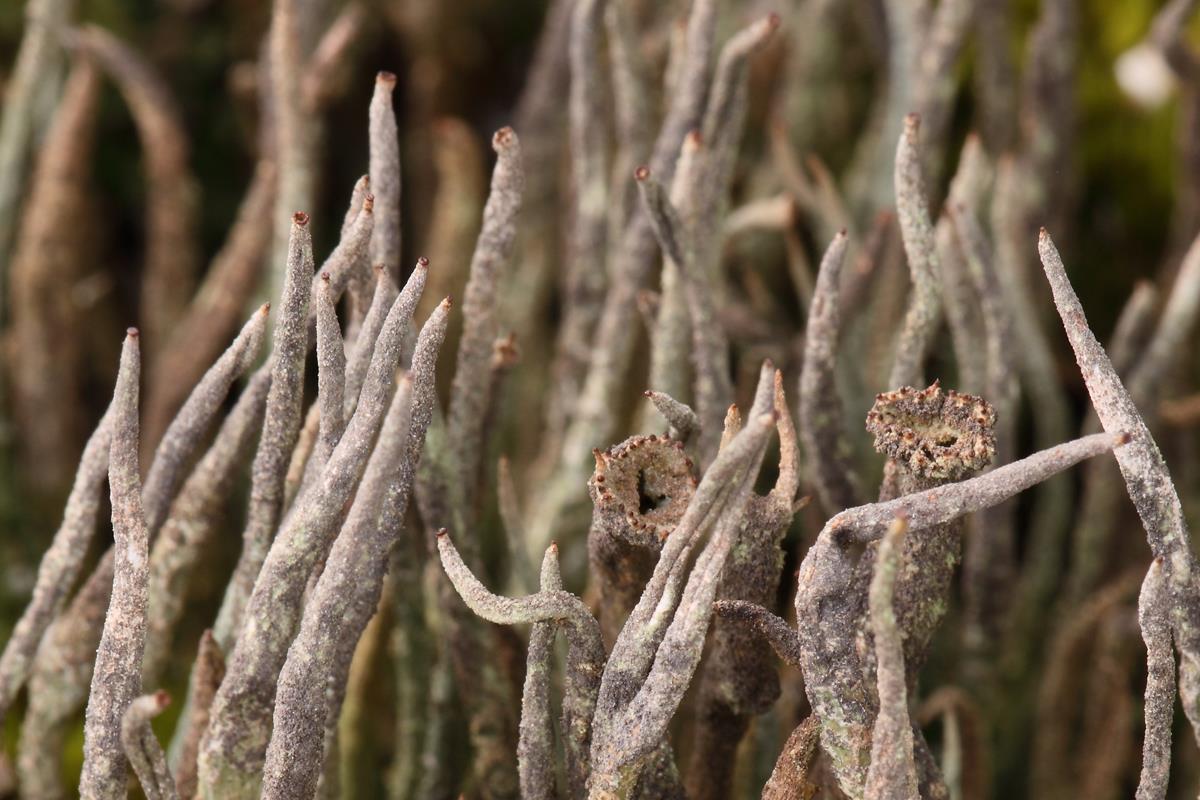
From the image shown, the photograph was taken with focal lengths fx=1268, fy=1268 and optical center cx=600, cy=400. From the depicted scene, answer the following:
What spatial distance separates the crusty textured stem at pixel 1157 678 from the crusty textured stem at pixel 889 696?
98 millimetres

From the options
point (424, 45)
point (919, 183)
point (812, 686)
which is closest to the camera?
point (812, 686)

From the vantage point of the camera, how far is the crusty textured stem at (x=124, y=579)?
0.47m

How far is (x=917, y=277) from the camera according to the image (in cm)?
58

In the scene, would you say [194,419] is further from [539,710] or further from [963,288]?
[963,288]

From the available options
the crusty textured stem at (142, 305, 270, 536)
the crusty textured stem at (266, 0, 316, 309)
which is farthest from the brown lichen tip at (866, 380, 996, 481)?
the crusty textured stem at (266, 0, 316, 309)

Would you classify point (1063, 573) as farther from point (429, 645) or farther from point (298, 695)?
point (298, 695)

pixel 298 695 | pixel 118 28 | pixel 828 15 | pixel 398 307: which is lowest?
pixel 298 695

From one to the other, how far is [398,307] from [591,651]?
145 mm

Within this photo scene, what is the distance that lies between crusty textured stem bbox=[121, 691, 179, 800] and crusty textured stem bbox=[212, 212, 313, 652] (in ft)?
0.19

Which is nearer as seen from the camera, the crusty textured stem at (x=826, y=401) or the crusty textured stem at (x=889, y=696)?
the crusty textured stem at (x=889, y=696)

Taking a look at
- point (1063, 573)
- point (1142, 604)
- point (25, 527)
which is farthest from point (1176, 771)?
point (25, 527)

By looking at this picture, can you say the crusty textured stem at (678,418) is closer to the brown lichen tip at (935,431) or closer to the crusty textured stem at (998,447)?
the brown lichen tip at (935,431)

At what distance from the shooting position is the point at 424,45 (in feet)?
3.66

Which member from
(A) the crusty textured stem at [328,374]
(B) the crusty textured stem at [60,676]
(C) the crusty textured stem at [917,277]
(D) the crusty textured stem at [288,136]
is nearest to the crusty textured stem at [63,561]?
(B) the crusty textured stem at [60,676]
